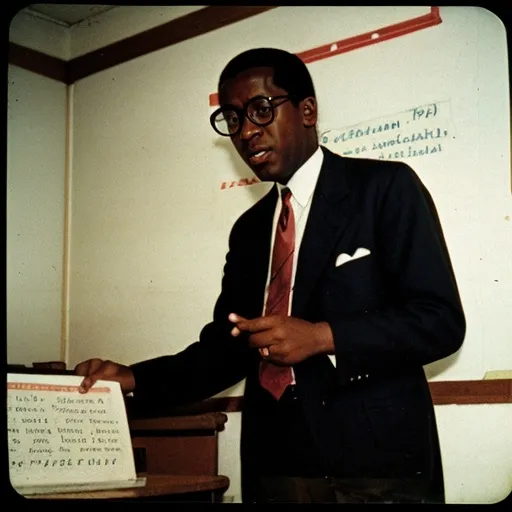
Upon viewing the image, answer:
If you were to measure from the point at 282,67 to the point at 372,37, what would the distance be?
20cm

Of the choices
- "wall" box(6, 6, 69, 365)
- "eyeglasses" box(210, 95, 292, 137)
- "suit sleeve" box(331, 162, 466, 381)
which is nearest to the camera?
"suit sleeve" box(331, 162, 466, 381)

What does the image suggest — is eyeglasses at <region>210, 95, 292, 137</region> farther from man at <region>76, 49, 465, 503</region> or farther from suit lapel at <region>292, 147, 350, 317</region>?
suit lapel at <region>292, 147, 350, 317</region>

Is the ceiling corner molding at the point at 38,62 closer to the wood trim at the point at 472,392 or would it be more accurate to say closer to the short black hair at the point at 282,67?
the short black hair at the point at 282,67

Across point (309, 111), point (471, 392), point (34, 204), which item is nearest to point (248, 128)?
point (309, 111)

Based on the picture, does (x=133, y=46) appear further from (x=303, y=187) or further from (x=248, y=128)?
(x=303, y=187)

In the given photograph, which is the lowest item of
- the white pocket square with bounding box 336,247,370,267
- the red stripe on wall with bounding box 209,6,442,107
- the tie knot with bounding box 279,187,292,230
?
the white pocket square with bounding box 336,247,370,267

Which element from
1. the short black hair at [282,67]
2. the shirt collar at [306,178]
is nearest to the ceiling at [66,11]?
the short black hair at [282,67]

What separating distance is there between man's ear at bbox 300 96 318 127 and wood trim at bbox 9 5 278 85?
0.26 meters

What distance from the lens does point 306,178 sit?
1466 mm

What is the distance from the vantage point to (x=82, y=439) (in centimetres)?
132

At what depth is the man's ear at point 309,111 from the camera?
1.48 metres

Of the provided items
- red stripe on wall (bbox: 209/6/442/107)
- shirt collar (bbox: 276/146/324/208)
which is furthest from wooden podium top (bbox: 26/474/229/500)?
red stripe on wall (bbox: 209/6/442/107)

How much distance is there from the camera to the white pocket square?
1.36m

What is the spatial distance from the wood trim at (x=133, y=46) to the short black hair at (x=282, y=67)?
4.6 inches
